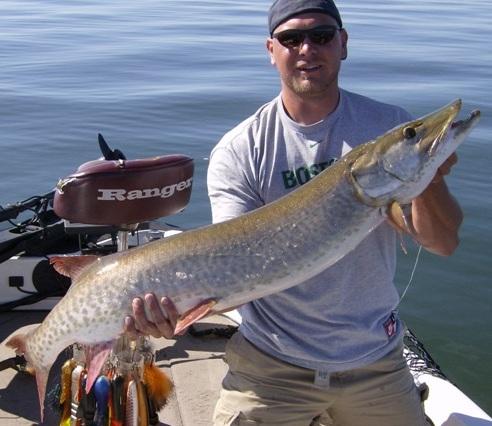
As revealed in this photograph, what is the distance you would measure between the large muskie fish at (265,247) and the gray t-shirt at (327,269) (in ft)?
0.93

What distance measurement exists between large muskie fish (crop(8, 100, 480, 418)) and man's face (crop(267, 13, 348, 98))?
1.52 feet

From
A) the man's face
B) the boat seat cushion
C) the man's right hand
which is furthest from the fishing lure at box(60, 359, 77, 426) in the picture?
the man's face

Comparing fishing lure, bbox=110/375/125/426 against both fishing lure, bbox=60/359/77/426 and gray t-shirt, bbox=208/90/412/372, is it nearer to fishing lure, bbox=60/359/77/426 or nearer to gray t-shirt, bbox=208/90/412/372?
fishing lure, bbox=60/359/77/426

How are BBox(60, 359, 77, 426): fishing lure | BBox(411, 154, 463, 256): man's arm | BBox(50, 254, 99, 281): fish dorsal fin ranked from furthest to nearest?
BBox(60, 359, 77, 426): fishing lure
BBox(50, 254, 99, 281): fish dorsal fin
BBox(411, 154, 463, 256): man's arm

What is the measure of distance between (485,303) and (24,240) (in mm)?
3681

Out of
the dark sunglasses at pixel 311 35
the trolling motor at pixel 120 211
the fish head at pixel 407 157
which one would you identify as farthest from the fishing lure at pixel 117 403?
the dark sunglasses at pixel 311 35

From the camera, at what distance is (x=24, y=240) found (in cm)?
523

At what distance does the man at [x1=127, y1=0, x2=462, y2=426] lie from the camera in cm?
321

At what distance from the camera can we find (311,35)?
327 centimetres

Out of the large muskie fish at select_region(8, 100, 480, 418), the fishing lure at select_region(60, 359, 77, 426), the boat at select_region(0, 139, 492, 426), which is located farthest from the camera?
the boat at select_region(0, 139, 492, 426)

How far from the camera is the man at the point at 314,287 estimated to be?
3215 millimetres

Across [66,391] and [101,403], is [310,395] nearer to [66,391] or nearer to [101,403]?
[101,403]

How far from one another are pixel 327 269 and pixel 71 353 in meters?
1.85

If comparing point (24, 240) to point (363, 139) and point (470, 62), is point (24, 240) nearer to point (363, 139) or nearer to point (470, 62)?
point (363, 139)
